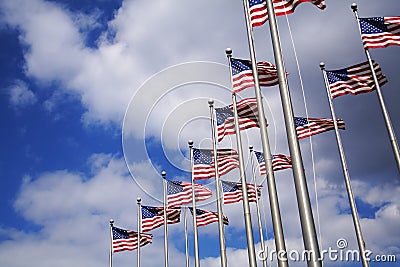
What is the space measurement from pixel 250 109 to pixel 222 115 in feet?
8.12

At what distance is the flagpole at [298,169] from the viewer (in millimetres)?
9336

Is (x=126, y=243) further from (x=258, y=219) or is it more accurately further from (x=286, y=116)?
(x=286, y=116)

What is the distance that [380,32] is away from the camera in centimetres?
1964

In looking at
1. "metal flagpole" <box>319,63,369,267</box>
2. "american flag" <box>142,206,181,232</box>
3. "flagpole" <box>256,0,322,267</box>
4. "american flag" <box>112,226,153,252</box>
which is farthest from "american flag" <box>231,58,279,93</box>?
"american flag" <box>112,226,153,252</box>

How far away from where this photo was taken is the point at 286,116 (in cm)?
1124

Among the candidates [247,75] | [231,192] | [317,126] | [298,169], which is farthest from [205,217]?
[298,169]

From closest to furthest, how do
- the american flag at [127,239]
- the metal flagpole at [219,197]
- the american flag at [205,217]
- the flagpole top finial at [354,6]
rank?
the metal flagpole at [219,197], the flagpole top finial at [354,6], the american flag at [205,217], the american flag at [127,239]

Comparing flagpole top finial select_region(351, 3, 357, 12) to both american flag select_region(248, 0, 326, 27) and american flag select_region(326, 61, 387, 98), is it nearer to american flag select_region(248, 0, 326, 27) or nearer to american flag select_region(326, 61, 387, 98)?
american flag select_region(326, 61, 387, 98)

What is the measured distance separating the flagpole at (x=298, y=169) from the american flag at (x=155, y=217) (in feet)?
61.3

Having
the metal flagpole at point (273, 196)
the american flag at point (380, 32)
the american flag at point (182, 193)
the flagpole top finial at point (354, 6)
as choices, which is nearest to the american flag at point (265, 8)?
the metal flagpole at point (273, 196)

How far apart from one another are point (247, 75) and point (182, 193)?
1118 cm

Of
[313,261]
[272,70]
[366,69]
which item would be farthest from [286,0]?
[313,261]

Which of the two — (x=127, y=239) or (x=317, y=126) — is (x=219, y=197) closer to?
(x=317, y=126)

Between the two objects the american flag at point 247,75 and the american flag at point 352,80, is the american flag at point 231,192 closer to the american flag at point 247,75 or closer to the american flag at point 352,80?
the american flag at point 352,80
